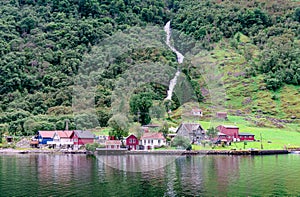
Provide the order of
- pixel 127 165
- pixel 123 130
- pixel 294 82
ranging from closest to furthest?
1. pixel 127 165
2. pixel 123 130
3. pixel 294 82

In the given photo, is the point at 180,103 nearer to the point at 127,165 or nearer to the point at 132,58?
the point at 127,165

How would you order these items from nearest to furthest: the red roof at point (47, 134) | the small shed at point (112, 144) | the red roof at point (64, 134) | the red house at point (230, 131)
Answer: the small shed at point (112, 144) < the red house at point (230, 131) < the red roof at point (64, 134) < the red roof at point (47, 134)

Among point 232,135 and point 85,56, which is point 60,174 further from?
point 85,56

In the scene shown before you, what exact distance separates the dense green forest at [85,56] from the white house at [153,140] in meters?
2.71

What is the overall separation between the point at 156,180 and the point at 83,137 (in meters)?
48.0

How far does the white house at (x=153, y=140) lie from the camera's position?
3255 inches

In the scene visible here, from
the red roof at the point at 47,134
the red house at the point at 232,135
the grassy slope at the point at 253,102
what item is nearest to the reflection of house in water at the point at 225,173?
the grassy slope at the point at 253,102

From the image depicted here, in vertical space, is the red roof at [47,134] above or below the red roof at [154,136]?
above

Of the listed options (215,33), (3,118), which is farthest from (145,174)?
(215,33)

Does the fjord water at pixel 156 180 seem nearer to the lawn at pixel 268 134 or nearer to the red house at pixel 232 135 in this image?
the lawn at pixel 268 134

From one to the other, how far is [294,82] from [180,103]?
2337 inches

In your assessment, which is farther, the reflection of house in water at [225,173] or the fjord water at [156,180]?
the reflection of house in water at [225,173]

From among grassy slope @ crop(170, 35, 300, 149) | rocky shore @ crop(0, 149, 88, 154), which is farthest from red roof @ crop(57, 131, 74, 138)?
grassy slope @ crop(170, 35, 300, 149)

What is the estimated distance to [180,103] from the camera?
87500 millimetres
